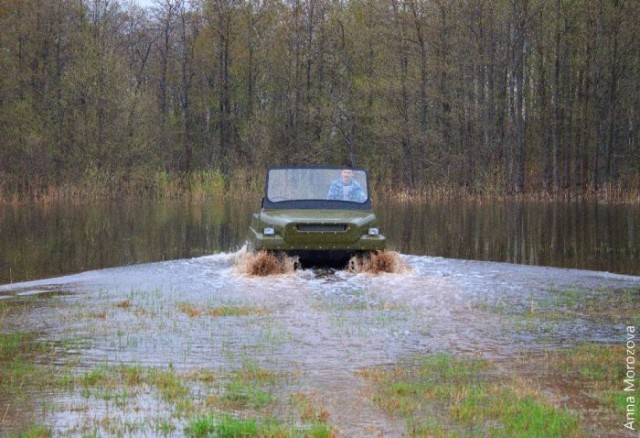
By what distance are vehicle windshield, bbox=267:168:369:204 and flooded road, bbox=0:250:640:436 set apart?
69.2 inches

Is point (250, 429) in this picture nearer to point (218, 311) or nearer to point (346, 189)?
point (218, 311)

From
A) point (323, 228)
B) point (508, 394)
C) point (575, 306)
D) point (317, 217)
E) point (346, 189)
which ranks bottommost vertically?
point (575, 306)

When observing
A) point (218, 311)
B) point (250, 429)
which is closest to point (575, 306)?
point (218, 311)

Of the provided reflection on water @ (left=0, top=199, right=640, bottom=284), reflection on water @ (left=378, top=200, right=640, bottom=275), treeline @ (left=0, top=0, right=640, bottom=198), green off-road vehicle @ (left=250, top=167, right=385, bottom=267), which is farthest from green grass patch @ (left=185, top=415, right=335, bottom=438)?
treeline @ (left=0, top=0, right=640, bottom=198)

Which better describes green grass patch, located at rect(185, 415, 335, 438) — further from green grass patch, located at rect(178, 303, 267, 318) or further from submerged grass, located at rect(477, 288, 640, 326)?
submerged grass, located at rect(477, 288, 640, 326)

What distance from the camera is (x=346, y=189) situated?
18766 millimetres

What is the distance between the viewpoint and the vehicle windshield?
61.2 feet

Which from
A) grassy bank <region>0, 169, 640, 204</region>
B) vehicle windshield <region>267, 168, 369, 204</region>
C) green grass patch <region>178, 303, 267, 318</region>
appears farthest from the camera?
grassy bank <region>0, 169, 640, 204</region>

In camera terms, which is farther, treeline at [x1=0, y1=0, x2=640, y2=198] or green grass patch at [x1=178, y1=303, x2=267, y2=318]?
treeline at [x1=0, y1=0, x2=640, y2=198]

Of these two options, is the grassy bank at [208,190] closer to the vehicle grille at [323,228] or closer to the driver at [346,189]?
the driver at [346,189]

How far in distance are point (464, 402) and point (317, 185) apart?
11.4 m

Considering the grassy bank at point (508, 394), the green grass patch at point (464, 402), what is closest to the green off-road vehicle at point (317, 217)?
the grassy bank at point (508, 394)

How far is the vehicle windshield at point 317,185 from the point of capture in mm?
18641

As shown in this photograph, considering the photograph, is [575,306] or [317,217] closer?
[575,306]
